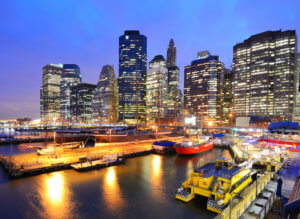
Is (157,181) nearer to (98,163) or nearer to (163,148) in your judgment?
(98,163)

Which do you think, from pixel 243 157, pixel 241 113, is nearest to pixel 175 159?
pixel 243 157

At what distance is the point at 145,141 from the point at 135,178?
113 ft

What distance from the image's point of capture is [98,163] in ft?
114

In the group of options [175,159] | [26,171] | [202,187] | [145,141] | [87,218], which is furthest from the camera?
[145,141]

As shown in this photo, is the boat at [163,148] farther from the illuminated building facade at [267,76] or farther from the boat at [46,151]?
the illuminated building facade at [267,76]

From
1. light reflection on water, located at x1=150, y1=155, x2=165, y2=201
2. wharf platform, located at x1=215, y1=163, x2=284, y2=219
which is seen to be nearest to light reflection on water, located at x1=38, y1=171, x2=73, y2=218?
light reflection on water, located at x1=150, y1=155, x2=165, y2=201

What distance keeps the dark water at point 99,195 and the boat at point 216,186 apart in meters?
1.03

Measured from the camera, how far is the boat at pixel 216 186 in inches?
726

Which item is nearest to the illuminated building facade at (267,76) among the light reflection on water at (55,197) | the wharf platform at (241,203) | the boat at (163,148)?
the boat at (163,148)

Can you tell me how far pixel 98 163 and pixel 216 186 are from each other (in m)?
23.9

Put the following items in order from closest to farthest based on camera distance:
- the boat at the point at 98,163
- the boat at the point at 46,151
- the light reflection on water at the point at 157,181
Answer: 1. the light reflection on water at the point at 157,181
2. the boat at the point at 98,163
3. the boat at the point at 46,151

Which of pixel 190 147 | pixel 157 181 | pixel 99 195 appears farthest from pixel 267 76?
pixel 99 195

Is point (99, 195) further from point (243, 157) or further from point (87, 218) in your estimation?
point (243, 157)

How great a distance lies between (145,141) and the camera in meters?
63.4
